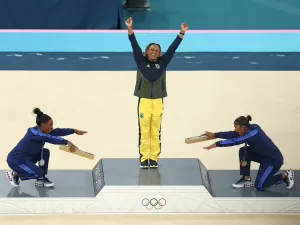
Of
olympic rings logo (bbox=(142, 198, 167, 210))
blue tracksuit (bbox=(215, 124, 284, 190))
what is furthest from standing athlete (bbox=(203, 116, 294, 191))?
olympic rings logo (bbox=(142, 198, 167, 210))

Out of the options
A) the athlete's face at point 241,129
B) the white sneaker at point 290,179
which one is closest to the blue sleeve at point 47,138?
the athlete's face at point 241,129

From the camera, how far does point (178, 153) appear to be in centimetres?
904

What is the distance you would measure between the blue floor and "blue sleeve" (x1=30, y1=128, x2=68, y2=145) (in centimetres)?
623

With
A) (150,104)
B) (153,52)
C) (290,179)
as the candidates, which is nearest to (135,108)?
(150,104)

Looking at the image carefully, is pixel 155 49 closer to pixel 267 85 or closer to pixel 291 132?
pixel 291 132

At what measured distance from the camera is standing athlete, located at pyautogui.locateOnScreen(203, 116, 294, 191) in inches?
273

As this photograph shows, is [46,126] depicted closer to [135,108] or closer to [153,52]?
[153,52]

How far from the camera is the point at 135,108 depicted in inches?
420

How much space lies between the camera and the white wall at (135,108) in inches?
358

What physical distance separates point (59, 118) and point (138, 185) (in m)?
3.47

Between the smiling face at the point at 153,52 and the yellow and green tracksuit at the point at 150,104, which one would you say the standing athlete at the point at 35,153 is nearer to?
the yellow and green tracksuit at the point at 150,104

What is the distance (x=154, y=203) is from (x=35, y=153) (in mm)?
1453

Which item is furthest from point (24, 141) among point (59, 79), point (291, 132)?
point (59, 79)

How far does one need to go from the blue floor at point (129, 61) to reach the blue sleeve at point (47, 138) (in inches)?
245
